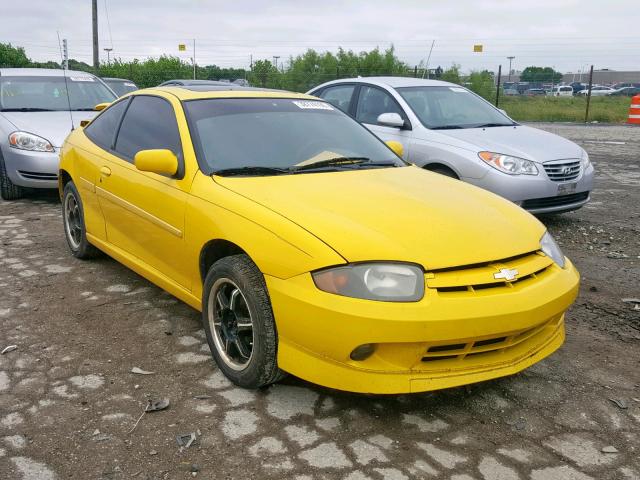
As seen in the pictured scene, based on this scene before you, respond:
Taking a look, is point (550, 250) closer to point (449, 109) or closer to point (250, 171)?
point (250, 171)

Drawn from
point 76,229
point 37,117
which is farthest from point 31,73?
point 76,229

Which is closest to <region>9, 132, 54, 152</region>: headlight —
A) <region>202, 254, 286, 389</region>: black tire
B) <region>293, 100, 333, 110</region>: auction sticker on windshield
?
<region>293, 100, 333, 110</region>: auction sticker on windshield

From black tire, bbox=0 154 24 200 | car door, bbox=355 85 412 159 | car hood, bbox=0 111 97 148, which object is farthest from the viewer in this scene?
black tire, bbox=0 154 24 200

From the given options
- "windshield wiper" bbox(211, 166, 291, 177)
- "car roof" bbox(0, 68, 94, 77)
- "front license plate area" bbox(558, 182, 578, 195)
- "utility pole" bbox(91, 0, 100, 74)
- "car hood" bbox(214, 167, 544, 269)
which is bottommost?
"front license plate area" bbox(558, 182, 578, 195)

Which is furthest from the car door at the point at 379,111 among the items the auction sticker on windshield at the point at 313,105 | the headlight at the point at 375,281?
the headlight at the point at 375,281

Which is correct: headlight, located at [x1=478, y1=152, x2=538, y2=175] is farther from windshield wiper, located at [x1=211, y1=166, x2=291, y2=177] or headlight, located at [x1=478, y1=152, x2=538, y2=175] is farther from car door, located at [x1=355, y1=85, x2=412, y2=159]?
windshield wiper, located at [x1=211, y1=166, x2=291, y2=177]

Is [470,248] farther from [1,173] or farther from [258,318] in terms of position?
[1,173]

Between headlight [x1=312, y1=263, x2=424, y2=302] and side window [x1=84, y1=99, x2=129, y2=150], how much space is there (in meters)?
2.60

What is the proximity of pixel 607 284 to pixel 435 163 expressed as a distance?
90.2 inches

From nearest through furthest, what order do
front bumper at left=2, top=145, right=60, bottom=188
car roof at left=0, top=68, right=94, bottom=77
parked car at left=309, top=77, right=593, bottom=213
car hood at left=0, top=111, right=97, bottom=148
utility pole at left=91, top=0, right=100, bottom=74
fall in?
parked car at left=309, top=77, right=593, bottom=213
front bumper at left=2, top=145, right=60, bottom=188
car hood at left=0, top=111, right=97, bottom=148
car roof at left=0, top=68, right=94, bottom=77
utility pole at left=91, top=0, right=100, bottom=74

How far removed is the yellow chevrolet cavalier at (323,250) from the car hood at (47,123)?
136 inches

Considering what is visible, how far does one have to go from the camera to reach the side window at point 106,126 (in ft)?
15.4

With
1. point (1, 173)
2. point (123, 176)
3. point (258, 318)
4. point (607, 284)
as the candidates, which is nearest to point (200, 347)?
point (258, 318)

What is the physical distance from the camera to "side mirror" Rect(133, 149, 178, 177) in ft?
11.8
